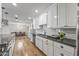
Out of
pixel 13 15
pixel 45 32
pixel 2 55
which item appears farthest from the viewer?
pixel 45 32

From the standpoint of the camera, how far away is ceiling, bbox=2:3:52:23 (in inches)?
64.2

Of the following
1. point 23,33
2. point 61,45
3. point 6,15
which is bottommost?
point 61,45

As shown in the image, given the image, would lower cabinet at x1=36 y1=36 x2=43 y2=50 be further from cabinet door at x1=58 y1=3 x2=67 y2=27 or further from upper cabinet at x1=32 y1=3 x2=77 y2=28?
cabinet door at x1=58 y1=3 x2=67 y2=27

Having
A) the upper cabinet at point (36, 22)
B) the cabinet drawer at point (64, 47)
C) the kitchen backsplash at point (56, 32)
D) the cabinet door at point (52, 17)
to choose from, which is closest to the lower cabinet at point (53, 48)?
the cabinet drawer at point (64, 47)

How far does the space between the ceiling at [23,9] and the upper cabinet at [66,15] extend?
44 centimetres

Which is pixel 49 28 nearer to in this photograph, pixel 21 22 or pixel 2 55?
pixel 21 22

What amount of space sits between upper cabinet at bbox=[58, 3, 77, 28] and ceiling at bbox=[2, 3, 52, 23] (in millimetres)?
437

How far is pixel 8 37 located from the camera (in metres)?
1.74

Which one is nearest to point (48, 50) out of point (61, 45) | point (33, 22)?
point (61, 45)

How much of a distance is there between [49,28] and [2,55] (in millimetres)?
1193

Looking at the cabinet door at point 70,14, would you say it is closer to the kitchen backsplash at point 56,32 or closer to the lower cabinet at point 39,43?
the kitchen backsplash at point 56,32

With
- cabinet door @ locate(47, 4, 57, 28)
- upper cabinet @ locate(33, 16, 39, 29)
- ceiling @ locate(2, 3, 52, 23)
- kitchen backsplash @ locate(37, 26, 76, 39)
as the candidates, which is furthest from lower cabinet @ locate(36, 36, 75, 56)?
ceiling @ locate(2, 3, 52, 23)

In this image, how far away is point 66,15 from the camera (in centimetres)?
196

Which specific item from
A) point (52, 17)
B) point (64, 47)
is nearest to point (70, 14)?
point (52, 17)
